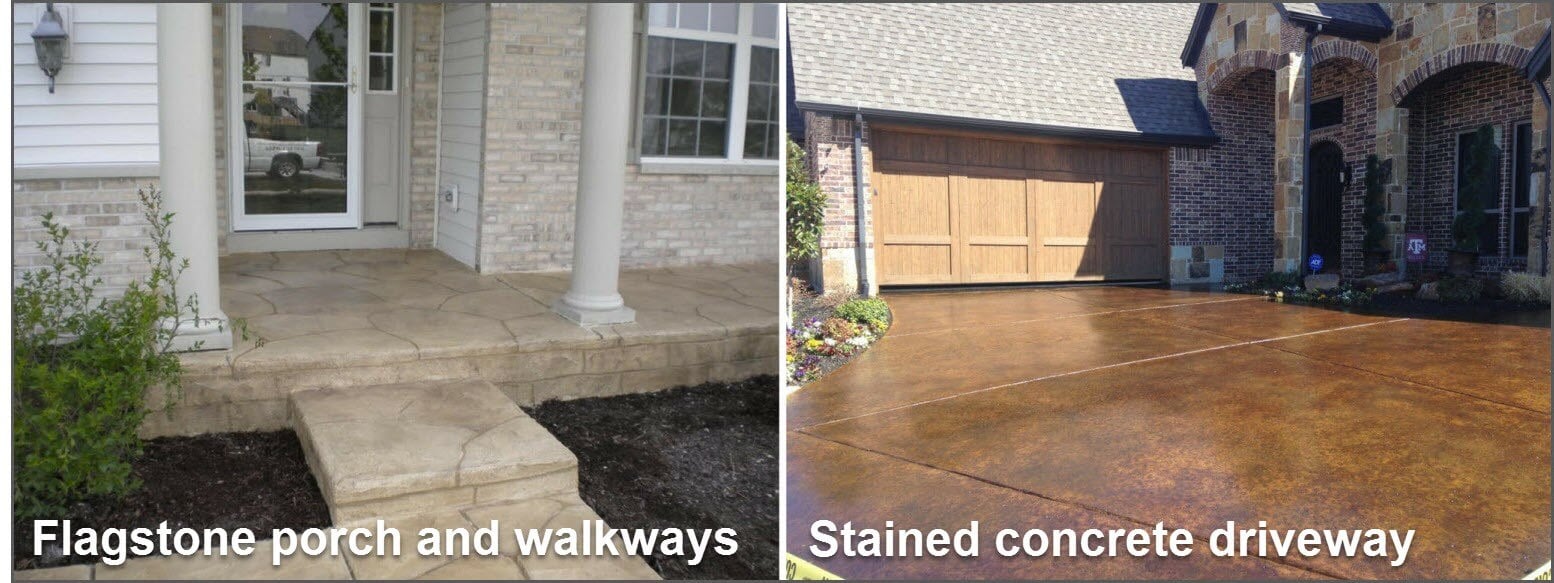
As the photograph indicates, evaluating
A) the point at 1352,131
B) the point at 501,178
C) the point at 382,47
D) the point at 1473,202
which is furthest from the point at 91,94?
the point at 1352,131

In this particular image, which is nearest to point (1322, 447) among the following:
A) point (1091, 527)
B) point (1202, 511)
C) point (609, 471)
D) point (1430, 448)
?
point (1430, 448)

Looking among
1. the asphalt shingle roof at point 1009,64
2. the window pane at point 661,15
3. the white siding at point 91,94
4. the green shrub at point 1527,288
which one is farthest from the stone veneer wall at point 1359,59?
the white siding at point 91,94

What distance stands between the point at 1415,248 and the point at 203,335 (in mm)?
10424

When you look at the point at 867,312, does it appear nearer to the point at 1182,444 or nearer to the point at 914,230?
the point at 1182,444

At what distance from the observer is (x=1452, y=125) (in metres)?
9.88

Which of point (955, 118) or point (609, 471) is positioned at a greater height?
point (955, 118)

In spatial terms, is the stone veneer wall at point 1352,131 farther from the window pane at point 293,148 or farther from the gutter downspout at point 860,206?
the window pane at point 293,148

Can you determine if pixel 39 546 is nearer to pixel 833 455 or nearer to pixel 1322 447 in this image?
pixel 833 455

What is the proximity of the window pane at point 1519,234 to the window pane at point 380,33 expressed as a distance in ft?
32.2

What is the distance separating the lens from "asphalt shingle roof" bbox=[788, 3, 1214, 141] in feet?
16.7

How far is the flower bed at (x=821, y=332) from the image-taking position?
4320 millimetres

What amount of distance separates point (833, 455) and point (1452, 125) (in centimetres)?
940

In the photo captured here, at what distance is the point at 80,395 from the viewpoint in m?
3.31

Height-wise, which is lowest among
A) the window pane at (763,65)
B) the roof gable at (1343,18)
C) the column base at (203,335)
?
the column base at (203,335)
